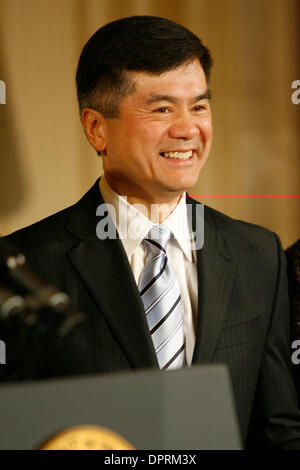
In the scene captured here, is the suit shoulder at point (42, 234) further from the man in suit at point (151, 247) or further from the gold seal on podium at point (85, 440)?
the gold seal on podium at point (85, 440)

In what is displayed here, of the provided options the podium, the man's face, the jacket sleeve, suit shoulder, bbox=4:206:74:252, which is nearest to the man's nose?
the man's face

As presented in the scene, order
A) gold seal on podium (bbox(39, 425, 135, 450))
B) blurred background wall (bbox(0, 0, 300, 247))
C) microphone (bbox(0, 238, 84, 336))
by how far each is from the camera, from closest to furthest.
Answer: gold seal on podium (bbox(39, 425, 135, 450))
microphone (bbox(0, 238, 84, 336))
blurred background wall (bbox(0, 0, 300, 247))

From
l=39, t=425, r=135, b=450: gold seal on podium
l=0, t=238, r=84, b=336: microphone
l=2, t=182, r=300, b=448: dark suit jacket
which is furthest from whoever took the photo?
l=2, t=182, r=300, b=448: dark suit jacket

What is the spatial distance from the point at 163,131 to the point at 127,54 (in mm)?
149

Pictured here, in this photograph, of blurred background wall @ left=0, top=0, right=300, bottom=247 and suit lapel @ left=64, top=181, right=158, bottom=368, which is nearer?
suit lapel @ left=64, top=181, right=158, bottom=368

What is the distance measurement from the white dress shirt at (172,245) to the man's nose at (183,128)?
140 millimetres

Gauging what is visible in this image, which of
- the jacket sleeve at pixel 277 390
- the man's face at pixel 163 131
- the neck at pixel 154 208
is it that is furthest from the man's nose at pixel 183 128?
the jacket sleeve at pixel 277 390

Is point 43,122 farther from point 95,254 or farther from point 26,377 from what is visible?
point 26,377

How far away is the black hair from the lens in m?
1.05

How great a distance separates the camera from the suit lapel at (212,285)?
3.55 ft

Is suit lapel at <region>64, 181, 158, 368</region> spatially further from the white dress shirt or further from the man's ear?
the man's ear
